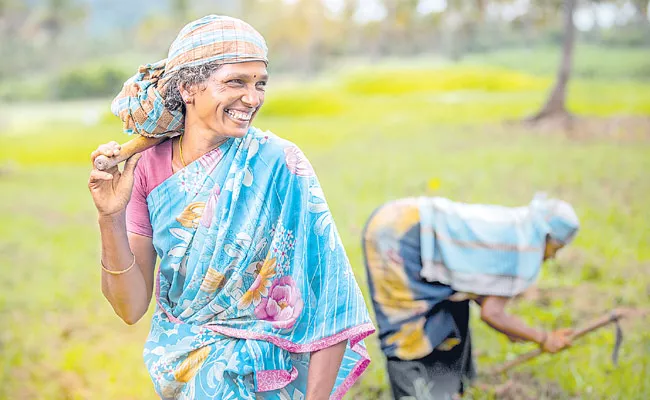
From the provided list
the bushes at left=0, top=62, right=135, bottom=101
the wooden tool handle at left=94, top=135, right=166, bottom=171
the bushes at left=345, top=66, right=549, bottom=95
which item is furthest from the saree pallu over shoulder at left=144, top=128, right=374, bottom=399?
the bushes at left=0, top=62, right=135, bottom=101

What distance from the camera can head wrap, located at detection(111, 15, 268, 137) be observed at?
1709mm

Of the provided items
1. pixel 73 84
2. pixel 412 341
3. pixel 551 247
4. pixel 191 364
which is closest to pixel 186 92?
pixel 191 364

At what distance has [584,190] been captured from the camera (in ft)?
22.1

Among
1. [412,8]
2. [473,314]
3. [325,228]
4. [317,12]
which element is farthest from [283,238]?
[317,12]

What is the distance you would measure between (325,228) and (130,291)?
1.66 feet

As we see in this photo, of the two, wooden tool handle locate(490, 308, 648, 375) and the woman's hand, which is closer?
the woman's hand

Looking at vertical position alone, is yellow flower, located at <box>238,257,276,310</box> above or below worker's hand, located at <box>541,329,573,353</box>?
above

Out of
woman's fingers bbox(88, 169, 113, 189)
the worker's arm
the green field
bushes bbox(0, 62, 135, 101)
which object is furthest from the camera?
bushes bbox(0, 62, 135, 101)

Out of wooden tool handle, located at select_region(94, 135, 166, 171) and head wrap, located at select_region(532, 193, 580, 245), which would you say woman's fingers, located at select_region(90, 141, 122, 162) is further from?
head wrap, located at select_region(532, 193, 580, 245)

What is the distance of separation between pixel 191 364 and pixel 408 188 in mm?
5330

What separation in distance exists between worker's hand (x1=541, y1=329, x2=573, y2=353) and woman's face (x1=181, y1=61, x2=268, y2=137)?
1830 mm

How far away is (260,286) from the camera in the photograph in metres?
1.80

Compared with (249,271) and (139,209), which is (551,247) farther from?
(139,209)

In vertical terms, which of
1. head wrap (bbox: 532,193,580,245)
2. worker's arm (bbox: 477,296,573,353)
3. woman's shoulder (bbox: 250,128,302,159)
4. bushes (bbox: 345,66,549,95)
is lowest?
worker's arm (bbox: 477,296,573,353)
